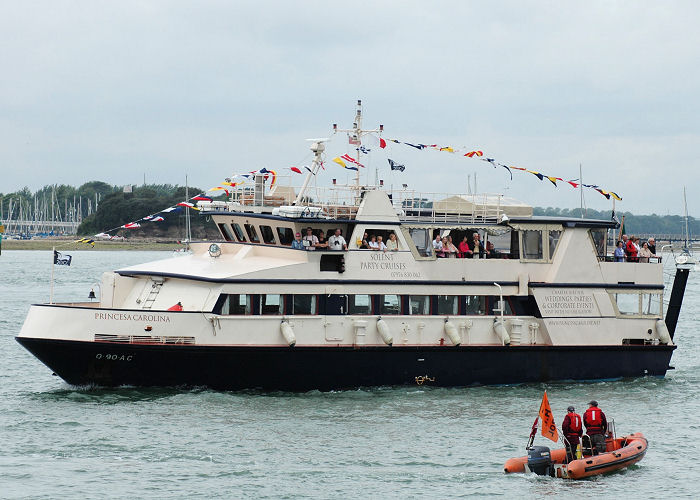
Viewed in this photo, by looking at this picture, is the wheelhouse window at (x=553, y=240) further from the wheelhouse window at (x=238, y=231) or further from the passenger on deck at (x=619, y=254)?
the wheelhouse window at (x=238, y=231)

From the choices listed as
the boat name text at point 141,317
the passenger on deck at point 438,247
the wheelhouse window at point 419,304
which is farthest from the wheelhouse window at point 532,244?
the boat name text at point 141,317

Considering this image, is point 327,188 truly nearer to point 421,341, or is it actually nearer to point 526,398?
point 421,341

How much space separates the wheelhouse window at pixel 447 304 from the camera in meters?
27.1

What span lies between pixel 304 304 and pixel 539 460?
7.59m

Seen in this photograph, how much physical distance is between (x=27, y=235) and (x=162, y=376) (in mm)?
157312

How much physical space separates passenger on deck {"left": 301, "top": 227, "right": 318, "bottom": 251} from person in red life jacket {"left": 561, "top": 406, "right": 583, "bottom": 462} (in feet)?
26.0

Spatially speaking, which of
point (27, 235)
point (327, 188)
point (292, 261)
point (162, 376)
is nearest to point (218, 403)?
point (162, 376)

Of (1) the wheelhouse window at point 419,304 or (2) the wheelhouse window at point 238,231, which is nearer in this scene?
(1) the wheelhouse window at point 419,304

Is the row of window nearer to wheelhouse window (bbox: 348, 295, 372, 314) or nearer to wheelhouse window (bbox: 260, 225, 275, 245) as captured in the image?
wheelhouse window (bbox: 348, 295, 372, 314)

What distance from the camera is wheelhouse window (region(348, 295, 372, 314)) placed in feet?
86.2

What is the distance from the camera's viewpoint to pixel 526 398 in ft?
87.8

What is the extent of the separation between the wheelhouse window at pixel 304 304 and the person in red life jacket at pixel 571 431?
7.29m

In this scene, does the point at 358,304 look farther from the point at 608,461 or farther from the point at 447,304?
the point at 608,461

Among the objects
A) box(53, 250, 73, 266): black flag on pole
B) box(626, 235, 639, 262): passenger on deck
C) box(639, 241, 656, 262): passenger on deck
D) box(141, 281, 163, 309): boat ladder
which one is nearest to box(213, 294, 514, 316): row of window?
box(141, 281, 163, 309): boat ladder
